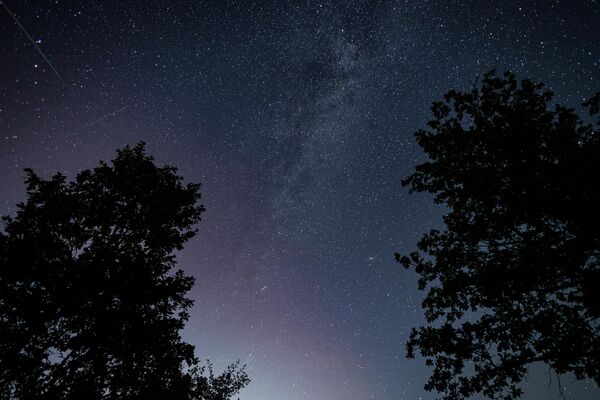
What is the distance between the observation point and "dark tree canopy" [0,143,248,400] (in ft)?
26.2

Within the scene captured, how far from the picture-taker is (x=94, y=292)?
877 centimetres

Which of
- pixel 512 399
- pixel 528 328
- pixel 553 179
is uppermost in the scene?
pixel 553 179

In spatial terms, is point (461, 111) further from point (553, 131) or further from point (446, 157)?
point (553, 131)

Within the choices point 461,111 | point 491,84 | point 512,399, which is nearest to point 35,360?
point 512,399

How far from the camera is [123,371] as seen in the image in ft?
28.9

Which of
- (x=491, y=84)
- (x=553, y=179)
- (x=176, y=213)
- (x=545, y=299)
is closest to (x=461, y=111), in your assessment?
(x=491, y=84)

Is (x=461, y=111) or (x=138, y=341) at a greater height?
(x=461, y=111)

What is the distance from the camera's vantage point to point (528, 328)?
7.78 meters

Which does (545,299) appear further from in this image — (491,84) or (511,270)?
(491,84)

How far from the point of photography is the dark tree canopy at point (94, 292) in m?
7.99

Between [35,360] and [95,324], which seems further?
[95,324]

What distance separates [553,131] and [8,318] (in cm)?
1592

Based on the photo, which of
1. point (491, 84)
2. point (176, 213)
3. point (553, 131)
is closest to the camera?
point (553, 131)

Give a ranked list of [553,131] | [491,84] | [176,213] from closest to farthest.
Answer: [553,131] → [491,84] → [176,213]
